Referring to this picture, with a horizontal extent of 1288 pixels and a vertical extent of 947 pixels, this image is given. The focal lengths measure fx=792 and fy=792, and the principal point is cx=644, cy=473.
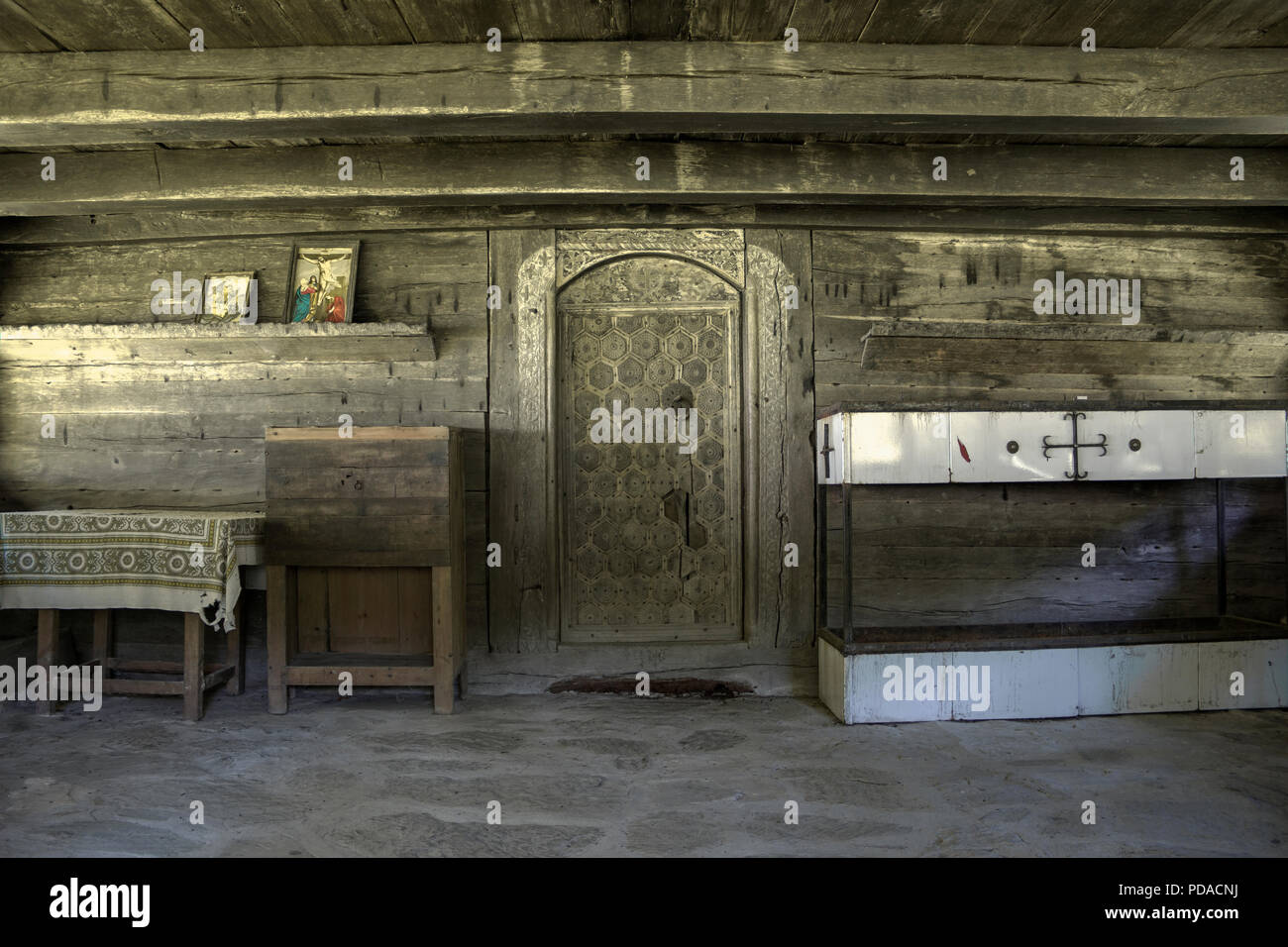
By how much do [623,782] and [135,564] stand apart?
2.81 meters

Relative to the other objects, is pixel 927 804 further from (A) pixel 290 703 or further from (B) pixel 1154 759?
(A) pixel 290 703

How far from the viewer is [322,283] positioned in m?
4.80

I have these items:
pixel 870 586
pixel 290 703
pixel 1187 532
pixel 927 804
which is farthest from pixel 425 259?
pixel 1187 532

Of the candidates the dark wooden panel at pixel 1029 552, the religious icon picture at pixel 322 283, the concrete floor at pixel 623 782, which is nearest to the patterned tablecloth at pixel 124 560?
the concrete floor at pixel 623 782

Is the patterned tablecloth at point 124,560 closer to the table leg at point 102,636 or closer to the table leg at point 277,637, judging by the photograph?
the table leg at point 277,637

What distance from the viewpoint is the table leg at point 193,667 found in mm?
4152

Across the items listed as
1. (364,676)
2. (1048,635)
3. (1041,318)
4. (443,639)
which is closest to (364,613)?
(364,676)

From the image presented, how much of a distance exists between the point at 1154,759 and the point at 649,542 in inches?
107

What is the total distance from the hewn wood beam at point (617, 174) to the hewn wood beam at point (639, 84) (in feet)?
3.13

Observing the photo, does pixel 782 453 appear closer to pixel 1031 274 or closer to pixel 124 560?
pixel 1031 274

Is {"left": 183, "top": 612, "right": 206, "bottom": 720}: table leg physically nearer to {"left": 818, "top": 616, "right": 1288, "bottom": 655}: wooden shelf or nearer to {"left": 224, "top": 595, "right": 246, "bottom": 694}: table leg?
{"left": 224, "top": 595, "right": 246, "bottom": 694}: table leg

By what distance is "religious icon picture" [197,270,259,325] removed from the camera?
481 cm

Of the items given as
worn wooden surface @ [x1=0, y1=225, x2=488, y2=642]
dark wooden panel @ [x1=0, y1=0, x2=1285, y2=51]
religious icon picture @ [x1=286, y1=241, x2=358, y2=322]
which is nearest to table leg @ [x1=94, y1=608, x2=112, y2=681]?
worn wooden surface @ [x1=0, y1=225, x2=488, y2=642]

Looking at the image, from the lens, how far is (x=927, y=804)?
302 cm
